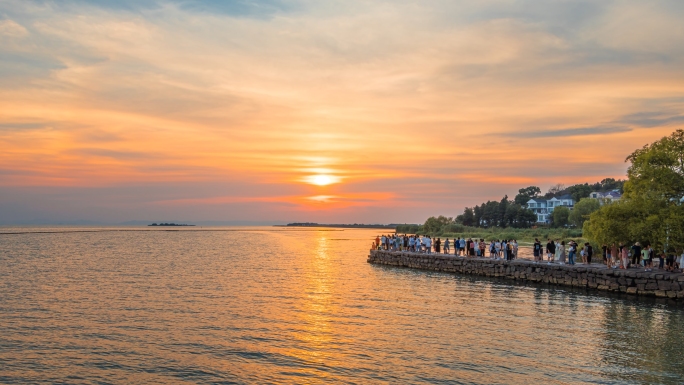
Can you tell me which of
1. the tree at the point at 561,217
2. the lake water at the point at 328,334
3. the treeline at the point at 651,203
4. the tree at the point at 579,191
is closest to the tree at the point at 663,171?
the treeline at the point at 651,203

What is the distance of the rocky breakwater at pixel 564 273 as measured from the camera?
28.9 m

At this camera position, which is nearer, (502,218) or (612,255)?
(612,255)

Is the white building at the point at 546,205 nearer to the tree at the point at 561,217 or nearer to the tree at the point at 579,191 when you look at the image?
the tree at the point at 579,191

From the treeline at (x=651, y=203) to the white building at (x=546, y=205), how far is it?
142 metres

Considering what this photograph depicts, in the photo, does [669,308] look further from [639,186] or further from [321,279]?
[321,279]

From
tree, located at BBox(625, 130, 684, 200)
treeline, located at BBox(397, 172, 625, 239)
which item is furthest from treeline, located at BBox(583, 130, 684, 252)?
A: treeline, located at BBox(397, 172, 625, 239)

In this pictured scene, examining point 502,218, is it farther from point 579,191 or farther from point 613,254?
point 613,254

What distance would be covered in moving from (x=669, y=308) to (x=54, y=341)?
87.2ft

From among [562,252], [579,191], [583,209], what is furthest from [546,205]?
[562,252]

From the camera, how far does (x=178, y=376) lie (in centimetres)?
1409

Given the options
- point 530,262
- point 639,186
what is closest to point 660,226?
point 639,186

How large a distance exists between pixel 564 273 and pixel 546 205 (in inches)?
5954

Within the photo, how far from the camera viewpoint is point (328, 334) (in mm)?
19062

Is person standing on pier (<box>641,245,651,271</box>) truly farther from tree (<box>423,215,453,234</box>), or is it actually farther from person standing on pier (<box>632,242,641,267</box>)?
tree (<box>423,215,453,234</box>)
